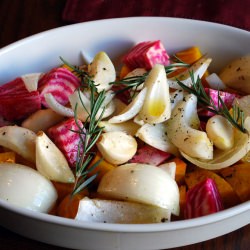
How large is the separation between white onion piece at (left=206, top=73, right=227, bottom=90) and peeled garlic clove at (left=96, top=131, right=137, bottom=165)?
0.90 ft

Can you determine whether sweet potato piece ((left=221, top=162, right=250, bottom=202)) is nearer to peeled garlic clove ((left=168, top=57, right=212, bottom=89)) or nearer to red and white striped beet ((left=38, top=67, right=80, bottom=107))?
peeled garlic clove ((left=168, top=57, right=212, bottom=89))

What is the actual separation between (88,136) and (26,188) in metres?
0.14

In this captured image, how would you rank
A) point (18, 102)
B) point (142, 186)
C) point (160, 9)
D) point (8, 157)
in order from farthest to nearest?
point (160, 9)
point (18, 102)
point (8, 157)
point (142, 186)

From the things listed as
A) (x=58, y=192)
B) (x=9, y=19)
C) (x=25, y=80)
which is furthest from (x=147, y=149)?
(x=9, y=19)

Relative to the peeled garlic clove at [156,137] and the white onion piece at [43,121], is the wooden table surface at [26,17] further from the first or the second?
the peeled garlic clove at [156,137]

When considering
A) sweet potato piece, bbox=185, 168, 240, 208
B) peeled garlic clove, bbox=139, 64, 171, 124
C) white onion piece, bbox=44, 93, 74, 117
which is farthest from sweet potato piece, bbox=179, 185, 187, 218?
white onion piece, bbox=44, 93, 74, 117

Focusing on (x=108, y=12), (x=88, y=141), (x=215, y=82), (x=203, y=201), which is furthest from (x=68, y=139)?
(x=108, y=12)

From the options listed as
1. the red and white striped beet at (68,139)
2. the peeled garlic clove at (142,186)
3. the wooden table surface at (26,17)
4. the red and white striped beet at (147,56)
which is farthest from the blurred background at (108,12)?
the peeled garlic clove at (142,186)

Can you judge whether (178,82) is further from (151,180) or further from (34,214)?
(34,214)

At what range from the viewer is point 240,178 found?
0.90 meters

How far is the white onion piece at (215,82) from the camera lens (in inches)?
43.6

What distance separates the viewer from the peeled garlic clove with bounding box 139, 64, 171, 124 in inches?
37.6

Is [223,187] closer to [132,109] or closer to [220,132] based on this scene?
[220,132]

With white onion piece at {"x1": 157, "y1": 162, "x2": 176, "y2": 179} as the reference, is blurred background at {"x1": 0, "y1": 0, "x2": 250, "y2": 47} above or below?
above
